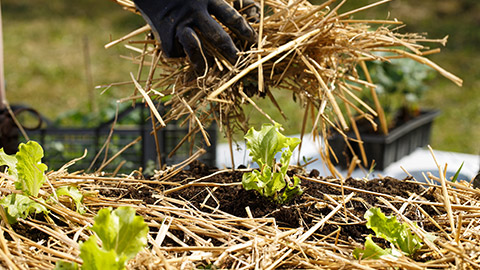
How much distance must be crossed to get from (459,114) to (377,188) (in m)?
4.16

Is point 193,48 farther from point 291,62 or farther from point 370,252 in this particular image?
point 370,252

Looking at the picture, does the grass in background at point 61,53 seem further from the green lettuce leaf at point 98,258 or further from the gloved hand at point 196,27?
the green lettuce leaf at point 98,258

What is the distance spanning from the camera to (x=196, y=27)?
1.19 meters

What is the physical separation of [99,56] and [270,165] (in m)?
5.77

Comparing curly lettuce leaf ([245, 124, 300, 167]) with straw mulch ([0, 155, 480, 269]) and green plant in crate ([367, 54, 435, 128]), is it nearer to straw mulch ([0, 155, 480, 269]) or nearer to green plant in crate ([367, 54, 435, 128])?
straw mulch ([0, 155, 480, 269])

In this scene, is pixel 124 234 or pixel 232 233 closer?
pixel 124 234

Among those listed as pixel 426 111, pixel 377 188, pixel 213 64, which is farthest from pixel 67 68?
pixel 377 188

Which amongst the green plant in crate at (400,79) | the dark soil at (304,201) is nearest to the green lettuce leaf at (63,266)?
the dark soil at (304,201)

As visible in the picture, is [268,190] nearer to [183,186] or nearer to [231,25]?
[183,186]

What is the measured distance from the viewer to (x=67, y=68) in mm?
5930

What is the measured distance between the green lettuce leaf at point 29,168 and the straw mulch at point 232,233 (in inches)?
→ 1.8

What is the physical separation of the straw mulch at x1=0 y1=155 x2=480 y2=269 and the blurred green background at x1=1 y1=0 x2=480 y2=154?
240 cm

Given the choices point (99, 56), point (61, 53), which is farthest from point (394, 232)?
point (61, 53)

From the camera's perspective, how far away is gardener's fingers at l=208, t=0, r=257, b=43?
1.14m
